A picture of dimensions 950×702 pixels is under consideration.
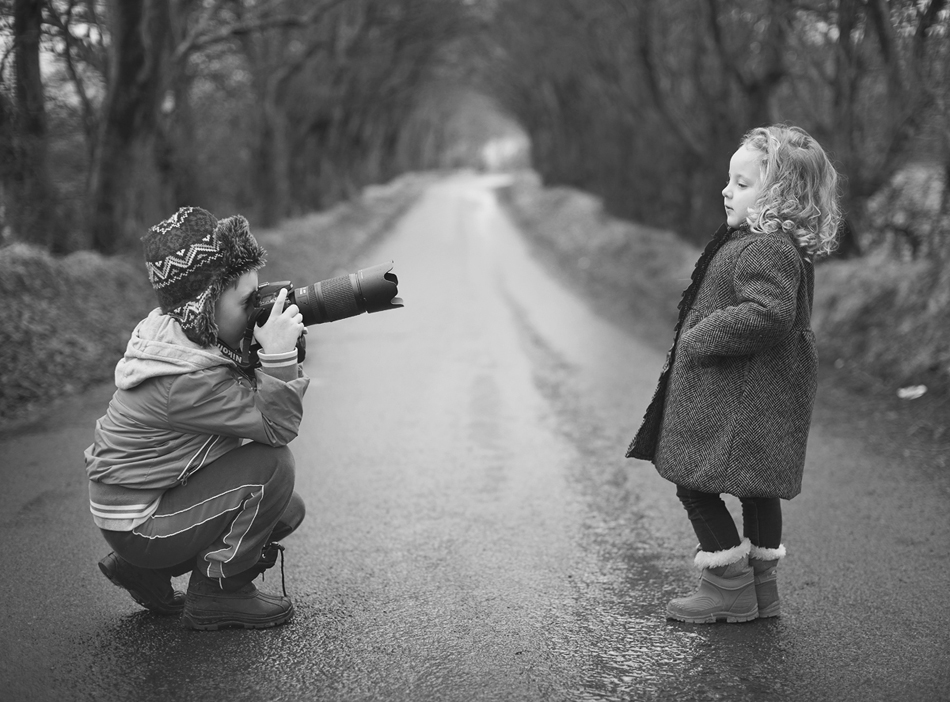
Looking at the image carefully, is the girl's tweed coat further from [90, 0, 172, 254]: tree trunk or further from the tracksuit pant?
[90, 0, 172, 254]: tree trunk

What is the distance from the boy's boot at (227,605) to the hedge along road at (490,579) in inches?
1.8

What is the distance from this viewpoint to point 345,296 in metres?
3.06

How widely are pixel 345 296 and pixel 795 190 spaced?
1.54 meters

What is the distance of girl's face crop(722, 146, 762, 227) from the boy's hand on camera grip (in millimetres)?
1496

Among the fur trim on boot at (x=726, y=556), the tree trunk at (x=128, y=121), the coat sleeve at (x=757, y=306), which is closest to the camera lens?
the coat sleeve at (x=757, y=306)

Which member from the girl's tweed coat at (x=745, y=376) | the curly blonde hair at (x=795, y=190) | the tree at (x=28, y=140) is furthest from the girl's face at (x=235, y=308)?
the tree at (x=28, y=140)

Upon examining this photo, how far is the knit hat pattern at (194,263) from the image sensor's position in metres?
2.96

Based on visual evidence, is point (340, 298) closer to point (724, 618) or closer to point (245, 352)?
point (245, 352)

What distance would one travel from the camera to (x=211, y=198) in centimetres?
1614

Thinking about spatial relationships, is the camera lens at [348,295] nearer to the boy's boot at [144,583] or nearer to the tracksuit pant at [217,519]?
the tracksuit pant at [217,519]

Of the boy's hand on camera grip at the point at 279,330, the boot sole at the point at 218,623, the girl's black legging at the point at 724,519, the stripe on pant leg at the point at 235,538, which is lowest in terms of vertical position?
the boot sole at the point at 218,623

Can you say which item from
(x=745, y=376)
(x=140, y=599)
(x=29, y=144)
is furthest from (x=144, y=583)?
(x=29, y=144)

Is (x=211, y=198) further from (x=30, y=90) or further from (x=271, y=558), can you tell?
(x=271, y=558)

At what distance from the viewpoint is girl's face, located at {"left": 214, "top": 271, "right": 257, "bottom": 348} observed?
3.09m
